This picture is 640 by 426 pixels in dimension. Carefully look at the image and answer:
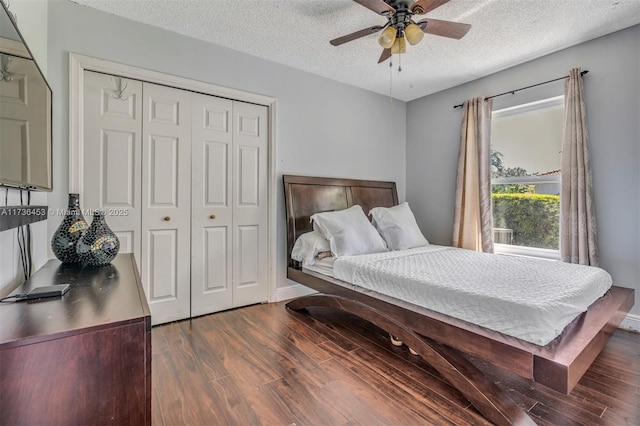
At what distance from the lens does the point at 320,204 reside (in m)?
3.35

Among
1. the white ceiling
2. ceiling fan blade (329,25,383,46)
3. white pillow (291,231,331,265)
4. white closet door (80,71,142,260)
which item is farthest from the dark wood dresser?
the white ceiling

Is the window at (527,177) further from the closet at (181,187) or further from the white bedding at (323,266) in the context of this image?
the closet at (181,187)

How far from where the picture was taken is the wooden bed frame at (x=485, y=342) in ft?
4.30

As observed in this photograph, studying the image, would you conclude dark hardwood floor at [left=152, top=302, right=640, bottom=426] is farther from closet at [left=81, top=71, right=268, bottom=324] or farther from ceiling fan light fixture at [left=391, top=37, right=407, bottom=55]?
ceiling fan light fixture at [left=391, top=37, right=407, bottom=55]

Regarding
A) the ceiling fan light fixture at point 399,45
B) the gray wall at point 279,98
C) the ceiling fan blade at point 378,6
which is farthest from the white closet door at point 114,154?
the ceiling fan light fixture at point 399,45

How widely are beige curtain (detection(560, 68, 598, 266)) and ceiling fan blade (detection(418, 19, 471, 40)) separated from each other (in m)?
1.44

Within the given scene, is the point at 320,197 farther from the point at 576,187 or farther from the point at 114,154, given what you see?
the point at 576,187

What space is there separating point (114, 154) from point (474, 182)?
3560mm

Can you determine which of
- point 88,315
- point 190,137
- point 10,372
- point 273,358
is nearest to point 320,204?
point 190,137

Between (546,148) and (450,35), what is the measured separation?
176 centimetres

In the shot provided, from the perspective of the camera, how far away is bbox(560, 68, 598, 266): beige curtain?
257 cm

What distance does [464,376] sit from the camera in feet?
5.08

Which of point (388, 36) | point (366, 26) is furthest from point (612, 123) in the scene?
point (366, 26)

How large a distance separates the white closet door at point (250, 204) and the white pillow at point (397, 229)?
122 centimetres
